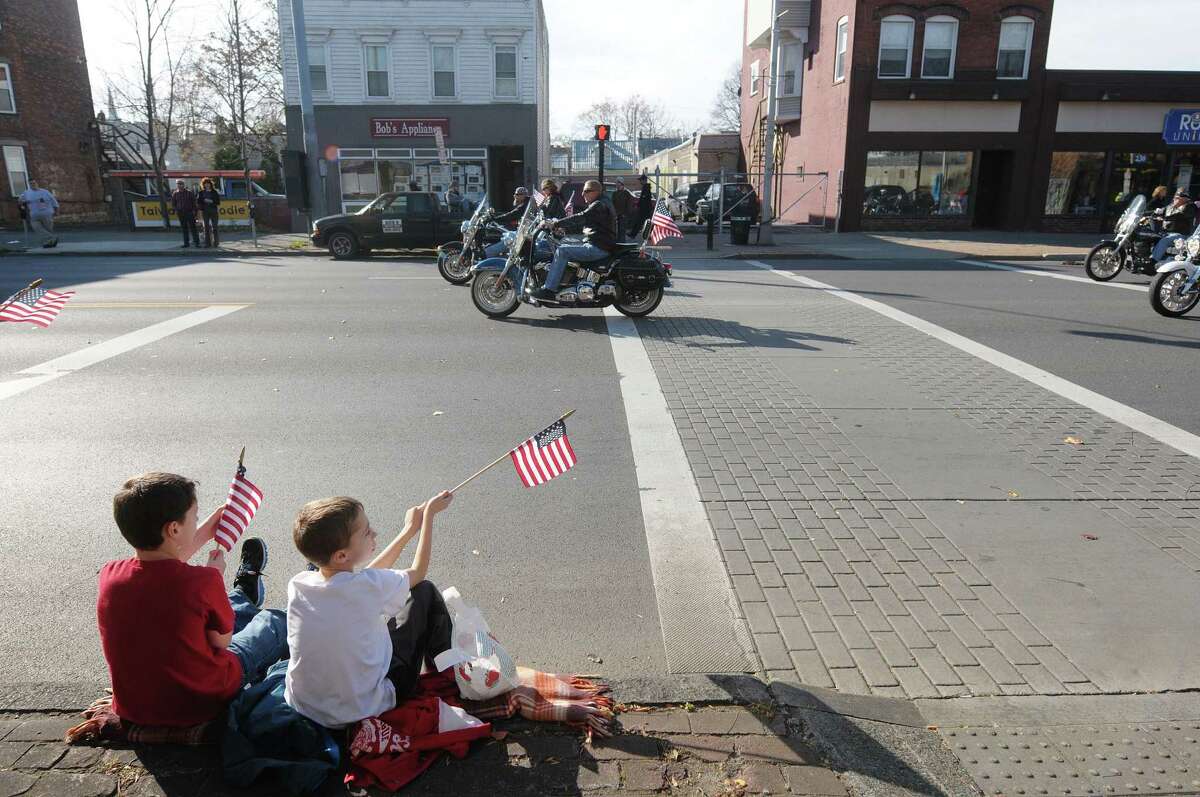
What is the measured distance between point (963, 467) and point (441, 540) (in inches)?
136

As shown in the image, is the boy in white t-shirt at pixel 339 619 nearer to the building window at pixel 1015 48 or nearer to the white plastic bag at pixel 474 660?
the white plastic bag at pixel 474 660

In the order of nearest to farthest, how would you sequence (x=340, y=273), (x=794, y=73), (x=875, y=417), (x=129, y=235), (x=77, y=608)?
(x=77, y=608), (x=875, y=417), (x=340, y=273), (x=129, y=235), (x=794, y=73)

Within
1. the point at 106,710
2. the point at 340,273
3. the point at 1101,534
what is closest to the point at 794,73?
the point at 340,273

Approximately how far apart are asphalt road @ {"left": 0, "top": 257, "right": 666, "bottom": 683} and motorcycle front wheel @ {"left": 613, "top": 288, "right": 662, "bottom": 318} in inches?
17.5

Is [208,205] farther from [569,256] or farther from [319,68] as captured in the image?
[569,256]

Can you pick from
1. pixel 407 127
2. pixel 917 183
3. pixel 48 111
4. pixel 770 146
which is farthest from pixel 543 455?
pixel 48 111

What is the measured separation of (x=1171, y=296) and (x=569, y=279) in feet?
26.9

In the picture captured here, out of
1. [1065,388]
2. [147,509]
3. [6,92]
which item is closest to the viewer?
[147,509]

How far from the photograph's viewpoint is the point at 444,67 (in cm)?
3038

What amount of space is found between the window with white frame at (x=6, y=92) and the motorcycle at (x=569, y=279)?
94.5 feet

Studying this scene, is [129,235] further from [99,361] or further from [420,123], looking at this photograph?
[99,361]

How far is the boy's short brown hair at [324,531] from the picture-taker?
254 cm

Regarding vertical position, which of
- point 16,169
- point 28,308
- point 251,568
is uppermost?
point 16,169

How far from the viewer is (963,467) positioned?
5.46m
